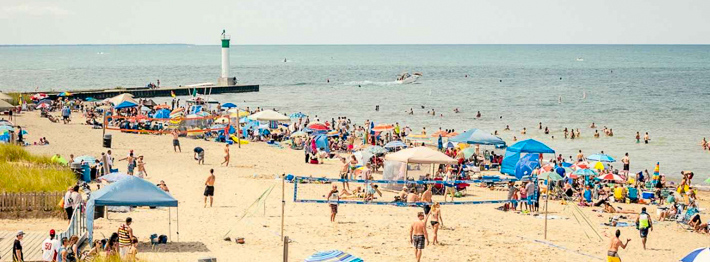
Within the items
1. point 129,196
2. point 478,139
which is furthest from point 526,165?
point 129,196

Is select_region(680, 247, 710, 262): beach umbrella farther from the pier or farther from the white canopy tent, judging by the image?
the pier

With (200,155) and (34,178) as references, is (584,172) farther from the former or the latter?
(34,178)

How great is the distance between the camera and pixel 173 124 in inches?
1491

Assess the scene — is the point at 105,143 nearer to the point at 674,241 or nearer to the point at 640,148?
the point at 674,241

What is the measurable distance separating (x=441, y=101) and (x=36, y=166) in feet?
173

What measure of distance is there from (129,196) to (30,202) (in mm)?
3937

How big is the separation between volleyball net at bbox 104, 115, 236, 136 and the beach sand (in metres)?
11.9

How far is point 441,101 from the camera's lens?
2813 inches

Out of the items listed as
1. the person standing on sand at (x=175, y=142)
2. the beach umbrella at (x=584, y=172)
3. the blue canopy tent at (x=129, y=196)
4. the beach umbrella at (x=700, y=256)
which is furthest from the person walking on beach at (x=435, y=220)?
the person standing on sand at (x=175, y=142)

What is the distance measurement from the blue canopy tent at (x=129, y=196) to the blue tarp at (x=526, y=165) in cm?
1369

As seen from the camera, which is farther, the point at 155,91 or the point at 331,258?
the point at 155,91

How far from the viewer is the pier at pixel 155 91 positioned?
200 feet

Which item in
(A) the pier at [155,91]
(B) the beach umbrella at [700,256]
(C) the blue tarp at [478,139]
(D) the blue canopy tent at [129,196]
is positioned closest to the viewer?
(B) the beach umbrella at [700,256]

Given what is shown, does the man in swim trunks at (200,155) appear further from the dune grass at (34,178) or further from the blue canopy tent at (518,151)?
the blue canopy tent at (518,151)
